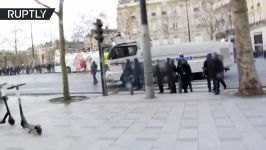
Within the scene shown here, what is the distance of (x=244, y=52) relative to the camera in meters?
13.9

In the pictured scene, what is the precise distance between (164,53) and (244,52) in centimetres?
977

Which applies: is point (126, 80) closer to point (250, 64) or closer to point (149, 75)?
point (149, 75)

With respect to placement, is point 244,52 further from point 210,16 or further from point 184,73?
point 210,16

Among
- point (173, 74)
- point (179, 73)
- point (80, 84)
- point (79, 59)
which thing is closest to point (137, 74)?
point (173, 74)

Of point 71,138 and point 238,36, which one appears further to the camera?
point 238,36

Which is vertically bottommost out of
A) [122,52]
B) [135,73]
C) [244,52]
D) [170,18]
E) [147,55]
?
[135,73]

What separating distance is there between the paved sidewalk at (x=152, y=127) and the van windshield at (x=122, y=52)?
9755mm

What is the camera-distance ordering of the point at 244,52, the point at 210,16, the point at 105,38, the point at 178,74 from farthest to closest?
the point at 210,16
the point at 105,38
the point at 178,74
the point at 244,52

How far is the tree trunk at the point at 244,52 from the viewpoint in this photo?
45.0ft

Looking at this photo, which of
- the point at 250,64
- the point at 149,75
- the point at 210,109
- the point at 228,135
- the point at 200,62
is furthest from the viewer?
the point at 200,62

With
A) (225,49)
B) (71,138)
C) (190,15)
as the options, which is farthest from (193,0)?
(71,138)

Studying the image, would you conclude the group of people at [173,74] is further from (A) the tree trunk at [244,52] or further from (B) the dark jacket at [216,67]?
(A) the tree trunk at [244,52]

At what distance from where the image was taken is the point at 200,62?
75.8 ft

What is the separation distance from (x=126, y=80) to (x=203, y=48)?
5.31 metres
